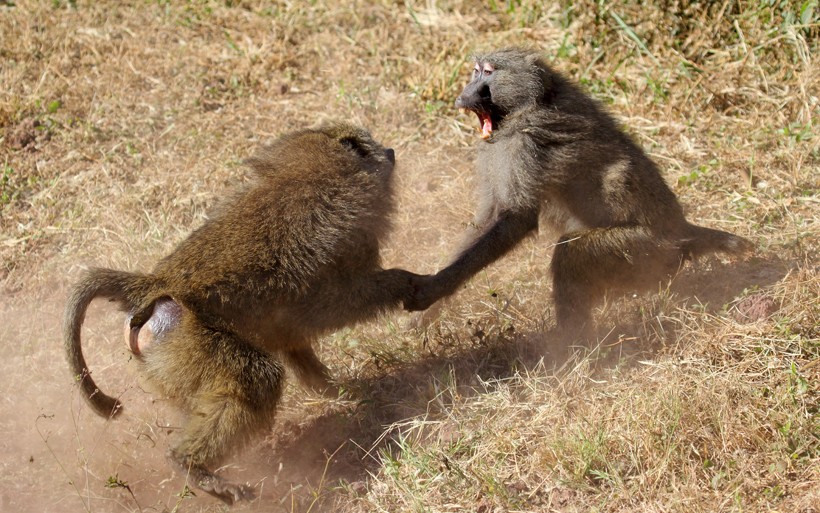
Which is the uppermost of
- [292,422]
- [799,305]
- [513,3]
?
[513,3]

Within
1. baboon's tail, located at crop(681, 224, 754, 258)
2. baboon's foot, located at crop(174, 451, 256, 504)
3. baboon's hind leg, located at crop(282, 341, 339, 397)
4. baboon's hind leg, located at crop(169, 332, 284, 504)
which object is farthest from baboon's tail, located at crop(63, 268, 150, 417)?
baboon's tail, located at crop(681, 224, 754, 258)

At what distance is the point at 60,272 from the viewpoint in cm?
539

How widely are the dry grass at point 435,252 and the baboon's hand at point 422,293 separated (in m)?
0.35

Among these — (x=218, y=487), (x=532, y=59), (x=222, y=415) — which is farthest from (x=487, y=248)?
(x=218, y=487)

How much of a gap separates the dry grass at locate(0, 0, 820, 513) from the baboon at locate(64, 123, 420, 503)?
0.34 metres

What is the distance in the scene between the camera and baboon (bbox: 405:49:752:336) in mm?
4219

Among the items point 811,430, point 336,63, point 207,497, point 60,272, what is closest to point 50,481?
point 207,497

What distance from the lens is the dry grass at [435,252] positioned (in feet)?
11.7

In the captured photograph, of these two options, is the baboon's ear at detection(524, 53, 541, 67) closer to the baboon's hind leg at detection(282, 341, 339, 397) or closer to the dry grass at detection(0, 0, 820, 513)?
the dry grass at detection(0, 0, 820, 513)

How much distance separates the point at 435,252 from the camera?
17.6 feet

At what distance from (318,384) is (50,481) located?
1252 millimetres

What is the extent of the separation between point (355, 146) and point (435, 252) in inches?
52.3

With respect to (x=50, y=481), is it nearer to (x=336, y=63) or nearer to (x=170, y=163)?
(x=170, y=163)

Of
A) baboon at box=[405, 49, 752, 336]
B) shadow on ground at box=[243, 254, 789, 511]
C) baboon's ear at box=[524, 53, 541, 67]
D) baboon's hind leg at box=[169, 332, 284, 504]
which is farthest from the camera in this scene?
baboon's ear at box=[524, 53, 541, 67]
